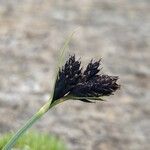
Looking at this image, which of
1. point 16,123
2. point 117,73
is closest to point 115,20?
point 117,73

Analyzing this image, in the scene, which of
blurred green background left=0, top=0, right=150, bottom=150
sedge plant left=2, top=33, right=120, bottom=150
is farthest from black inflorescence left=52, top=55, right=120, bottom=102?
blurred green background left=0, top=0, right=150, bottom=150

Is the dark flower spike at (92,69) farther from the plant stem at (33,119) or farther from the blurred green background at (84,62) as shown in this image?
the blurred green background at (84,62)

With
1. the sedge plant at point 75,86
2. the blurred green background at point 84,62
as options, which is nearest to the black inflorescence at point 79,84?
the sedge plant at point 75,86

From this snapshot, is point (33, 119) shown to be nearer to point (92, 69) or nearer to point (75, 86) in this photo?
point (75, 86)

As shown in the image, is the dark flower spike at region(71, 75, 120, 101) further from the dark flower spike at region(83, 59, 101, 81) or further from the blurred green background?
the blurred green background

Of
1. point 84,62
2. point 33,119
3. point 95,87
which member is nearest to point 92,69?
point 95,87
